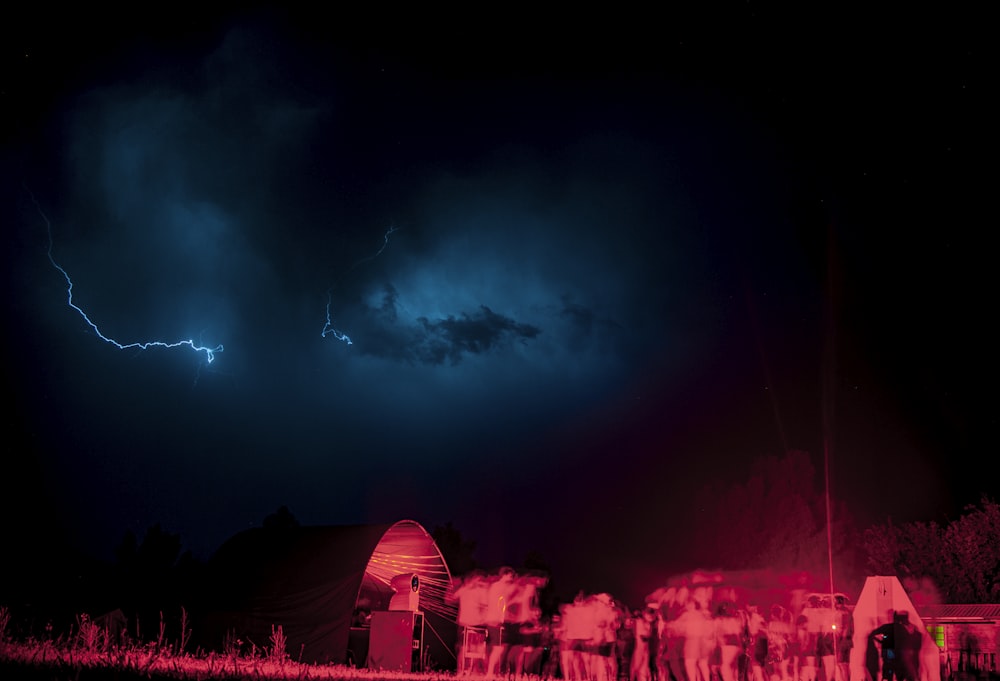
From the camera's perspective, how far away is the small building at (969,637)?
83.6ft

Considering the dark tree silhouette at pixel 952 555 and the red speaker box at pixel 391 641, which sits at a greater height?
the dark tree silhouette at pixel 952 555

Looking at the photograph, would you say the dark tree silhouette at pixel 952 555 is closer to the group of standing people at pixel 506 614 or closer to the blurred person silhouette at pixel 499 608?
the group of standing people at pixel 506 614

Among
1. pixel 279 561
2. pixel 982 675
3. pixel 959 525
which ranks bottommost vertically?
pixel 982 675

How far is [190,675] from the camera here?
9062 mm

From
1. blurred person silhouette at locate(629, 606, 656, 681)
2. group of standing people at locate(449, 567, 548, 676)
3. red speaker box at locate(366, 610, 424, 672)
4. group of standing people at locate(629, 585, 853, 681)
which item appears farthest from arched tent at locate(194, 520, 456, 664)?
group of standing people at locate(629, 585, 853, 681)

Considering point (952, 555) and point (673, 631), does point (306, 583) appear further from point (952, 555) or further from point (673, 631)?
point (952, 555)

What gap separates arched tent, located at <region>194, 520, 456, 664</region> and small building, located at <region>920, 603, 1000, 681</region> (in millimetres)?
14690

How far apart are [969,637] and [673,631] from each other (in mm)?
13270

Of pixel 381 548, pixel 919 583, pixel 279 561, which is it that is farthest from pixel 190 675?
pixel 919 583

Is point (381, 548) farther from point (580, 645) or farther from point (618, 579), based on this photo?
point (618, 579)

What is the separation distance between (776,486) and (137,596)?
30271 millimetres

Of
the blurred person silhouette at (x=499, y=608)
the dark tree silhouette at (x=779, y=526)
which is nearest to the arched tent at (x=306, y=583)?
the blurred person silhouette at (x=499, y=608)

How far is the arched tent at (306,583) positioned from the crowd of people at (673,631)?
111 inches

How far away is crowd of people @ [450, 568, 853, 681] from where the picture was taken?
17.5 meters
